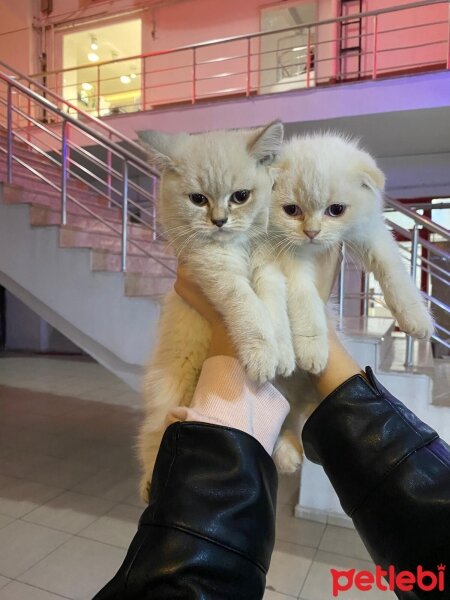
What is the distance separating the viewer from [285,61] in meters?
5.68

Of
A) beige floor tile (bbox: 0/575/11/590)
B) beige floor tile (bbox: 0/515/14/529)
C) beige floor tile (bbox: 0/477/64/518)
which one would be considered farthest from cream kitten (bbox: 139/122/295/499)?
beige floor tile (bbox: 0/477/64/518)

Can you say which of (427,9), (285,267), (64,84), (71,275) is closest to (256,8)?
(427,9)

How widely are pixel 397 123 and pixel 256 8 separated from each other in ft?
10.6

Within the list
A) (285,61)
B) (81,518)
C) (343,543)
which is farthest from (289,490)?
(285,61)

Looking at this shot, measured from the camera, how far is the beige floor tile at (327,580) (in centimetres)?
174

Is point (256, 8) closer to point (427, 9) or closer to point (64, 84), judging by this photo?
point (427, 9)

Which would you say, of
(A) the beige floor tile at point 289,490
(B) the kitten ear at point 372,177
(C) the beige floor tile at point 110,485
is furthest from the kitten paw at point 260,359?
(C) the beige floor tile at point 110,485

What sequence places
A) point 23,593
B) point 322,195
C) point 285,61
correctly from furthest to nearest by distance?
point 285,61, point 23,593, point 322,195

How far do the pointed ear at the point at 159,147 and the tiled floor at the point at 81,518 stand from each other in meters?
Result: 1.62

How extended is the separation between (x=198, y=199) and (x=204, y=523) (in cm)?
64

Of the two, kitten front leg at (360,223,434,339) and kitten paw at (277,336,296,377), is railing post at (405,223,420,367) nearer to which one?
kitten front leg at (360,223,434,339)

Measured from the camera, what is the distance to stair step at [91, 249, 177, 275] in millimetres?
2410

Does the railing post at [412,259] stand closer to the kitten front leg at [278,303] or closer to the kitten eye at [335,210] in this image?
the kitten eye at [335,210]

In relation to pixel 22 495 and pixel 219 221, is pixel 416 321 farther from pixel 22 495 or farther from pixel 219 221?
pixel 22 495
